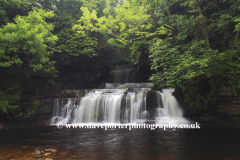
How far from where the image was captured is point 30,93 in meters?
14.6

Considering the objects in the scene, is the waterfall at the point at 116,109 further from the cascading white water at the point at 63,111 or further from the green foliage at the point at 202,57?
the green foliage at the point at 202,57

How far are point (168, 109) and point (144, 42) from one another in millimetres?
6202

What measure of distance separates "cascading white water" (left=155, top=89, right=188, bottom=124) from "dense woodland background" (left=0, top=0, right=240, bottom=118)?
960 millimetres

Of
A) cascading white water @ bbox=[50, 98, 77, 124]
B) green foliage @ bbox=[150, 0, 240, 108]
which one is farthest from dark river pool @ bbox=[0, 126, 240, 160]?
cascading white water @ bbox=[50, 98, 77, 124]

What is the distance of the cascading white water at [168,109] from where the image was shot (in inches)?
422

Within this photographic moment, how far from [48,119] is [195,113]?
11.4 meters

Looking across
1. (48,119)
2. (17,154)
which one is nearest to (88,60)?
(48,119)

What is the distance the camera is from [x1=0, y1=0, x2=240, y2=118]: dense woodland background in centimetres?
870

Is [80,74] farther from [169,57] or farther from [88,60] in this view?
[169,57]

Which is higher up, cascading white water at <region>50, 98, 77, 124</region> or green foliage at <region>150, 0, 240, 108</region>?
green foliage at <region>150, 0, 240, 108</region>

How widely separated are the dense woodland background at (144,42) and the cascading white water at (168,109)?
0.96m

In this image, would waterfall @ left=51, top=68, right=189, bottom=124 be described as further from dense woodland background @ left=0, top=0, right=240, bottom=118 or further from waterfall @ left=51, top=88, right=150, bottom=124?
dense woodland background @ left=0, top=0, right=240, bottom=118

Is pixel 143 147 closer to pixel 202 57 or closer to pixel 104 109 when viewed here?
pixel 202 57

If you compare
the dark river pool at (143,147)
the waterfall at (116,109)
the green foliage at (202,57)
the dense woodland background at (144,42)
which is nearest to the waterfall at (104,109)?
the waterfall at (116,109)
